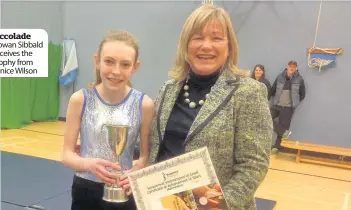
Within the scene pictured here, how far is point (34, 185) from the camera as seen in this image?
3627 mm

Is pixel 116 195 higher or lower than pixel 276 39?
lower

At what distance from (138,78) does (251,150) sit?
6.32 meters

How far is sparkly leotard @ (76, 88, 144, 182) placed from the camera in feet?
4.74

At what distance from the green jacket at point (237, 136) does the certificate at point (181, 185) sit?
111 millimetres

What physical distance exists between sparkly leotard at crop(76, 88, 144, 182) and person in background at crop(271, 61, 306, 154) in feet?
15.9

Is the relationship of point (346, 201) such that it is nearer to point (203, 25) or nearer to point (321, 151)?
point (321, 151)

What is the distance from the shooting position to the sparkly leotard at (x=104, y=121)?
4.74 feet

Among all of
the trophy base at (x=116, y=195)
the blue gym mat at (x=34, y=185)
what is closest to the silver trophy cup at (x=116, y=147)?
the trophy base at (x=116, y=195)

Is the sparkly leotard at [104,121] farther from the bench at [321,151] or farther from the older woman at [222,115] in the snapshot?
the bench at [321,151]

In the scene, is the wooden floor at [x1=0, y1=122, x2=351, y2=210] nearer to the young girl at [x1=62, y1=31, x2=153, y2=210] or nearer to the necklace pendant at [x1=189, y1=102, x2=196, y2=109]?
the young girl at [x1=62, y1=31, x2=153, y2=210]

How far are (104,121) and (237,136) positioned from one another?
534mm

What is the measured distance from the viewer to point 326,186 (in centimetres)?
443

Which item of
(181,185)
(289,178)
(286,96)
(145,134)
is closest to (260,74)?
(286,96)

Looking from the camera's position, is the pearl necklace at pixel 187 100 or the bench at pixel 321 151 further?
the bench at pixel 321 151
